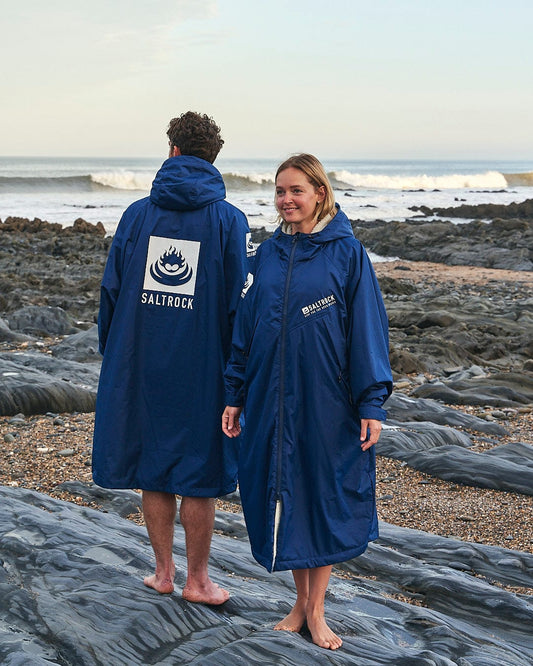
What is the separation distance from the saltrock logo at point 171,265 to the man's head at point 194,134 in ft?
1.28

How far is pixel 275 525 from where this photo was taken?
9.43ft

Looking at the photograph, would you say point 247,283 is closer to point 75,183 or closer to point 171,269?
point 171,269

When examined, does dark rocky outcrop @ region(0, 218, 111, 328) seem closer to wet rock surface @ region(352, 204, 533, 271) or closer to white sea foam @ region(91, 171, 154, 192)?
wet rock surface @ region(352, 204, 533, 271)

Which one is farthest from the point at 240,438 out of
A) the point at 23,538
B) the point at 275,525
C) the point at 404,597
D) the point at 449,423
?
the point at 449,423

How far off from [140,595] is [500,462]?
3660 mm

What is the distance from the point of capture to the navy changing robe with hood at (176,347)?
3129mm

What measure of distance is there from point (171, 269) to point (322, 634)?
5.09 feet

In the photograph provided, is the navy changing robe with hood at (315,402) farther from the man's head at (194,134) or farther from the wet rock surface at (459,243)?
the wet rock surface at (459,243)

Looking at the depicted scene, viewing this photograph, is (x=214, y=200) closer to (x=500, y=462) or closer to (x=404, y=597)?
(x=404, y=597)

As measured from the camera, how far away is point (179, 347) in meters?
3.12

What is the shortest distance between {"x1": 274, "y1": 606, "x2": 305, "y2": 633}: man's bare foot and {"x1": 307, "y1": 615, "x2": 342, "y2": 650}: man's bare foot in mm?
47

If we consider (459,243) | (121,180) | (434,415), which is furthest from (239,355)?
(121,180)

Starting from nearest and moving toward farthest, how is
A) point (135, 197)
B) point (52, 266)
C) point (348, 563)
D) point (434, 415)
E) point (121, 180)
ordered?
point (348, 563), point (434, 415), point (52, 266), point (135, 197), point (121, 180)

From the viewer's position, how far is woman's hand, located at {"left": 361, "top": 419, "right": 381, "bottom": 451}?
2.85m
